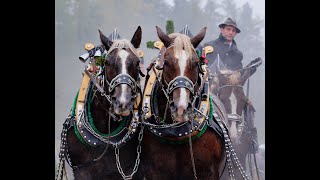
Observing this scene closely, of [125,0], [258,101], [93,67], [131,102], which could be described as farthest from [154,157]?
[258,101]

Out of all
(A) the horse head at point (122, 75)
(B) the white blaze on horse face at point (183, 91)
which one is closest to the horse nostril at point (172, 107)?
(B) the white blaze on horse face at point (183, 91)

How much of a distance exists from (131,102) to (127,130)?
0.64m

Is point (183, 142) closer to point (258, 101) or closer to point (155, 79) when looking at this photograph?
point (155, 79)

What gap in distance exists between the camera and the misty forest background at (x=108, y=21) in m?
9.46

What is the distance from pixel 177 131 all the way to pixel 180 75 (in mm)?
646

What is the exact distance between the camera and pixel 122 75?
16.5ft

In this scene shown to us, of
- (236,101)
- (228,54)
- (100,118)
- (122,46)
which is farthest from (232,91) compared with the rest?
(122,46)

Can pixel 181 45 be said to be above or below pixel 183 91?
above

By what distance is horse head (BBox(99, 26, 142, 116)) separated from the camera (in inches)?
195

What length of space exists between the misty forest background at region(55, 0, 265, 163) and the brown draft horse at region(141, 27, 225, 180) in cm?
385

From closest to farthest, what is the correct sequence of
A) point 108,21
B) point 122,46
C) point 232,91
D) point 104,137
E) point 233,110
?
point 122,46 → point 104,137 → point 233,110 → point 232,91 → point 108,21

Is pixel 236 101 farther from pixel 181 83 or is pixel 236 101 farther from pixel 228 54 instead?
pixel 181 83

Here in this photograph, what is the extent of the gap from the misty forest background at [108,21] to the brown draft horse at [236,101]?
1.43 m

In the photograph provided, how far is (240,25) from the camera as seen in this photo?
1044 cm
